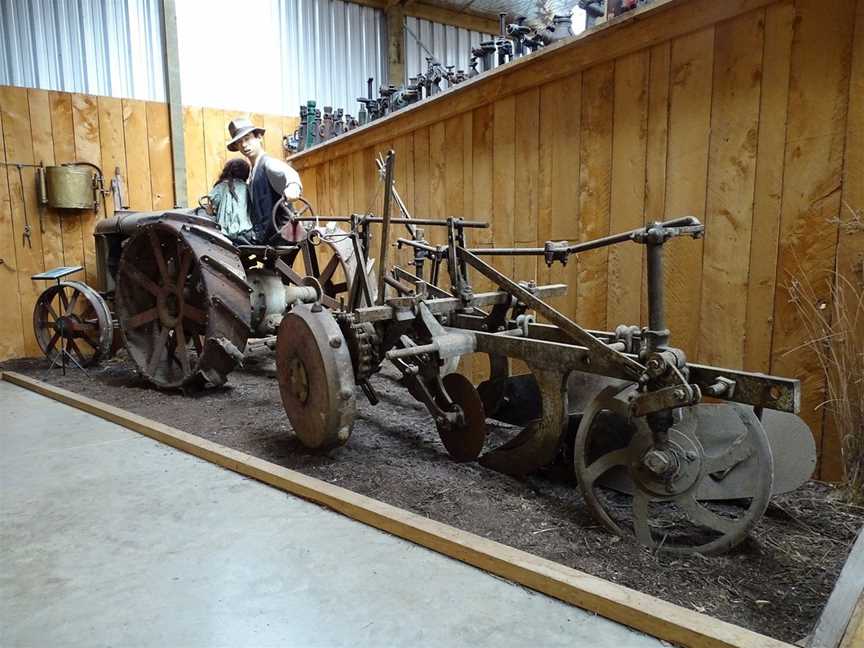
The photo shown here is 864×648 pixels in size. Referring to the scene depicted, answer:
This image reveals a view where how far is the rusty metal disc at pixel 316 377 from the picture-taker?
2410mm

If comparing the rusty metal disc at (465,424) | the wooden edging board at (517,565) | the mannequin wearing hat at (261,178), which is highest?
the mannequin wearing hat at (261,178)

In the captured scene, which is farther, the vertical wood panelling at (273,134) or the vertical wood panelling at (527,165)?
the vertical wood panelling at (273,134)

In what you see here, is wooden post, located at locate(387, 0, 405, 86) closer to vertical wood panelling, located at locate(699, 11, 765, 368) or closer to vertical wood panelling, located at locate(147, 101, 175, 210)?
vertical wood panelling, located at locate(147, 101, 175, 210)

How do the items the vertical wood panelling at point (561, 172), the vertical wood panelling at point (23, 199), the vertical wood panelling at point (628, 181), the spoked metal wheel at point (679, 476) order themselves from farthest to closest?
the vertical wood panelling at point (23, 199), the vertical wood panelling at point (561, 172), the vertical wood panelling at point (628, 181), the spoked metal wheel at point (679, 476)

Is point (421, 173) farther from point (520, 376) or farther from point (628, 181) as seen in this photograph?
point (520, 376)

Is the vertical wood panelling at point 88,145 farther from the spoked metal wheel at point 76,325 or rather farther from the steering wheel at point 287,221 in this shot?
the steering wheel at point 287,221

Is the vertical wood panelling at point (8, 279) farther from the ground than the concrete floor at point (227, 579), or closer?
farther from the ground

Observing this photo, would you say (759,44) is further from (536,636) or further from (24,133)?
(24,133)

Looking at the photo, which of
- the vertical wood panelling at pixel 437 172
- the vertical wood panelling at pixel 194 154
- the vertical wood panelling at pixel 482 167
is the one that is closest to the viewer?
the vertical wood panelling at pixel 482 167

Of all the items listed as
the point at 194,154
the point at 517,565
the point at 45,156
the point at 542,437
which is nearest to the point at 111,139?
the point at 45,156

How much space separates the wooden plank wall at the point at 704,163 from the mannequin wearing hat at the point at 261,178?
1393 millimetres

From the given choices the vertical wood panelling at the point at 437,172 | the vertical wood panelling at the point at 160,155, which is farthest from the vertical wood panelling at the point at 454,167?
the vertical wood panelling at the point at 160,155

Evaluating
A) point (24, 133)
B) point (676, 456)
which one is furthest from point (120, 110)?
point (676, 456)

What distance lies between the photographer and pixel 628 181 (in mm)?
Result: 3014
